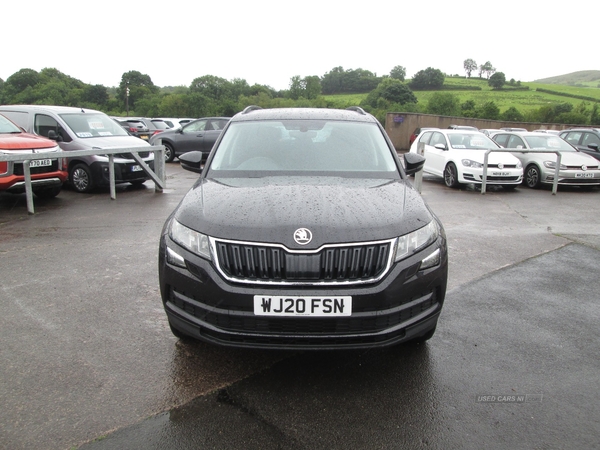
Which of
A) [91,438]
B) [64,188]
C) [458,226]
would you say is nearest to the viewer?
[91,438]

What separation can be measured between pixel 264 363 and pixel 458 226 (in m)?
5.54

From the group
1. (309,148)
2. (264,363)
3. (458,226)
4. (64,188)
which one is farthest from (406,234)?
(64,188)

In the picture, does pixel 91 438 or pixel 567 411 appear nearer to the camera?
pixel 91 438

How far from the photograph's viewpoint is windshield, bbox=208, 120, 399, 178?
3.98 metres

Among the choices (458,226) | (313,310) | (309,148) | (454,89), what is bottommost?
(458,226)

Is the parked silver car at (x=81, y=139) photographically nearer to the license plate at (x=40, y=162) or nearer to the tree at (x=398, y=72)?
the license plate at (x=40, y=162)

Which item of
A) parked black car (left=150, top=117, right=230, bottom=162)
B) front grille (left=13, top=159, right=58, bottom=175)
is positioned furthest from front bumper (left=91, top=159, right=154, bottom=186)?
parked black car (left=150, top=117, right=230, bottom=162)

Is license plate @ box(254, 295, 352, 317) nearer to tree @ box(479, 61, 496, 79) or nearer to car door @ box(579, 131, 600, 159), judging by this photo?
car door @ box(579, 131, 600, 159)

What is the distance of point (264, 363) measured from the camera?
3334 mm

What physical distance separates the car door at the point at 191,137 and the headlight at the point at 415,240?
50.6 feet

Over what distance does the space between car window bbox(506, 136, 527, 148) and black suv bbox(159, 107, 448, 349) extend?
12360 millimetres

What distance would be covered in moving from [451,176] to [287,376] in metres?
10.8

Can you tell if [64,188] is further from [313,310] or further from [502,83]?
[502,83]

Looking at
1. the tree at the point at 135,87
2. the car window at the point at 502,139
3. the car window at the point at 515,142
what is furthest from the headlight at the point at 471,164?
the tree at the point at 135,87
